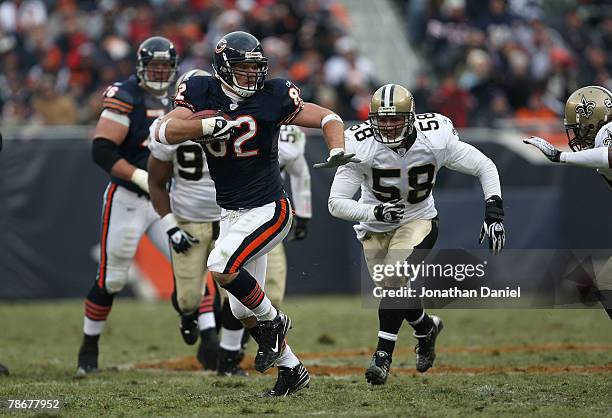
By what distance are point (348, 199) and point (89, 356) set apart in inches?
89.9

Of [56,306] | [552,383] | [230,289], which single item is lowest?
[56,306]

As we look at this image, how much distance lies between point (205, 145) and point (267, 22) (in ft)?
28.7

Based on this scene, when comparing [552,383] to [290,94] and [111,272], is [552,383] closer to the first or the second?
[290,94]

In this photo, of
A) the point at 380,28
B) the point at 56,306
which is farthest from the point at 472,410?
the point at 380,28

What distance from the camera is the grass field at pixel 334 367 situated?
548 centimetres

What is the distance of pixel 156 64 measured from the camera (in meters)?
7.35

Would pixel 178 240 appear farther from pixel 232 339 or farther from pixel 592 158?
pixel 592 158

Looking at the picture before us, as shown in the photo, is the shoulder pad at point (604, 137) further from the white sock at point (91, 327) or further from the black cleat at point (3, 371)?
the black cleat at point (3, 371)

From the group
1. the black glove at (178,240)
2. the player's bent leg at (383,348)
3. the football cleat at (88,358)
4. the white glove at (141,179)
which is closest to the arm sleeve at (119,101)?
the white glove at (141,179)

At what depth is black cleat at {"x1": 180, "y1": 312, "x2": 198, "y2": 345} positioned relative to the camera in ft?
23.9

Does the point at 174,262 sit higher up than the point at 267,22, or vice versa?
the point at 267,22

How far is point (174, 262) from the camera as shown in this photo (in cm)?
719

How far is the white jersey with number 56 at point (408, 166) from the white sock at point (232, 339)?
4.01 feet

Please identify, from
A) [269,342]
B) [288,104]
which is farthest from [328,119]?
[269,342]
